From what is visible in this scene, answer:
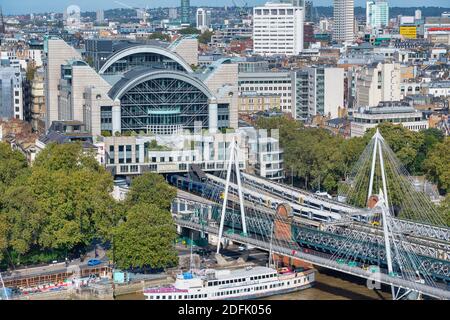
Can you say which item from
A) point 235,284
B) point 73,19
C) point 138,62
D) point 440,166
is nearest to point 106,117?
point 138,62

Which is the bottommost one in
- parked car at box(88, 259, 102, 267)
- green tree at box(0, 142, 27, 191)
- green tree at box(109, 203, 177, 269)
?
parked car at box(88, 259, 102, 267)

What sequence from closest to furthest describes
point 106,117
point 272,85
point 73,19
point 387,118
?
point 106,117
point 387,118
point 272,85
point 73,19

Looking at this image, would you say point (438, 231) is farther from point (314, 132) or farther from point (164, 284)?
point (314, 132)

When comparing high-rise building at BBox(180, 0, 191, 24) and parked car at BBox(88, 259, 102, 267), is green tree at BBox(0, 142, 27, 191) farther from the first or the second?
high-rise building at BBox(180, 0, 191, 24)

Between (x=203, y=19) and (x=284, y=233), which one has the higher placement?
(x=203, y=19)

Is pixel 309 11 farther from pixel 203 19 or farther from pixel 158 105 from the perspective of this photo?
pixel 158 105

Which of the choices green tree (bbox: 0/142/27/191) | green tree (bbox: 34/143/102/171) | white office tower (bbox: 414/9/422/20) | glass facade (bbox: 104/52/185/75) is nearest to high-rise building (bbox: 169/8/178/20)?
white office tower (bbox: 414/9/422/20)

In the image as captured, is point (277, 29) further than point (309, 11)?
No
